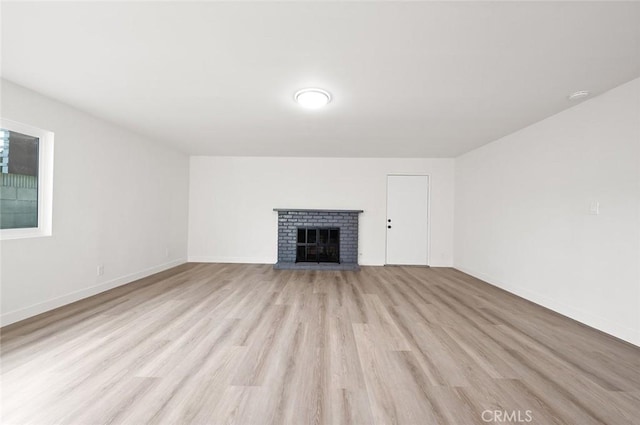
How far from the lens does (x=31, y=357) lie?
1802mm

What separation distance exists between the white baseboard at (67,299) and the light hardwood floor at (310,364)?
97mm

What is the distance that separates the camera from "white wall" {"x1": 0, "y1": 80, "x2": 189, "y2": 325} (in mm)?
2391

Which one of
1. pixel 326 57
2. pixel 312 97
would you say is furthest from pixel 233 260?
pixel 326 57

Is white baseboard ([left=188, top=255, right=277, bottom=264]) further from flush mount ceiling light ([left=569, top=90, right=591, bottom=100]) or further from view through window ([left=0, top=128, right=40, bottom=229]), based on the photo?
flush mount ceiling light ([left=569, top=90, right=591, bottom=100])

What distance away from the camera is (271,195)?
5320 mm

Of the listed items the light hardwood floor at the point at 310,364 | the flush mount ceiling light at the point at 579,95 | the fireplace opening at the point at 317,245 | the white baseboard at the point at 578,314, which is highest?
the flush mount ceiling light at the point at 579,95

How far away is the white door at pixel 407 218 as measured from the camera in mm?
5254

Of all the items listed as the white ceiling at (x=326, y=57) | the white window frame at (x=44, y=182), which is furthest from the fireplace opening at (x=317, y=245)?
the white window frame at (x=44, y=182)

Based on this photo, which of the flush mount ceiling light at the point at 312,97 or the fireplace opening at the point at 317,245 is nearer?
the flush mount ceiling light at the point at 312,97

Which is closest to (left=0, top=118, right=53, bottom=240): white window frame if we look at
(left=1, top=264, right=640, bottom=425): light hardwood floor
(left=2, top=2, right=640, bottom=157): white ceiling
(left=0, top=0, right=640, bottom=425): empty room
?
(left=0, top=0, right=640, bottom=425): empty room

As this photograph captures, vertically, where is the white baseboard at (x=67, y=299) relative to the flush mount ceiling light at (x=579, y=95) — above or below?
below

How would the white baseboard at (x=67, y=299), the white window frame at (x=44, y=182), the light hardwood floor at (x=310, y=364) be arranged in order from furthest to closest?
the white window frame at (x=44, y=182)
the white baseboard at (x=67, y=299)
the light hardwood floor at (x=310, y=364)

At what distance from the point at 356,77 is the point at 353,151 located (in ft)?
8.63

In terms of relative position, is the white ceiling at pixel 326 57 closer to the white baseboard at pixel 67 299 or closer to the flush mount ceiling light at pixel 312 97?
the flush mount ceiling light at pixel 312 97
